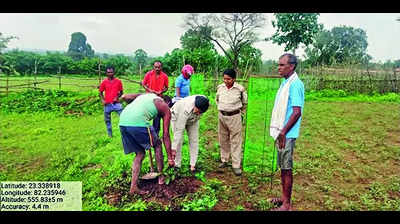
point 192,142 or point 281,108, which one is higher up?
point 281,108

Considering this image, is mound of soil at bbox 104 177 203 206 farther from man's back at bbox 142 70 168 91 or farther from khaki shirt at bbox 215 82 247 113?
man's back at bbox 142 70 168 91

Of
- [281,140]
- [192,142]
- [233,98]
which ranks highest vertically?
[233,98]

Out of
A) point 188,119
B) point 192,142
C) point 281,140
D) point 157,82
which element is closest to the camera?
point 281,140

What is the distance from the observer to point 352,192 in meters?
4.03

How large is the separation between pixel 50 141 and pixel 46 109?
441 cm

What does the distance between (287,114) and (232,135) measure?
54.8 inches

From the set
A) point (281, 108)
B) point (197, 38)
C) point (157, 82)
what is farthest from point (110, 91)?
point (197, 38)

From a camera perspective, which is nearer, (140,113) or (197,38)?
(140,113)

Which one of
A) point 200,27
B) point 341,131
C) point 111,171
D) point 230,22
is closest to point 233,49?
point 230,22

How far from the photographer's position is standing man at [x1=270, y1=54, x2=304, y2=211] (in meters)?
3.14

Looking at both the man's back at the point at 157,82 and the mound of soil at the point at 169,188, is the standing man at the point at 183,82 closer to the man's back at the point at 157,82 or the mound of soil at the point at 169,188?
the man's back at the point at 157,82
